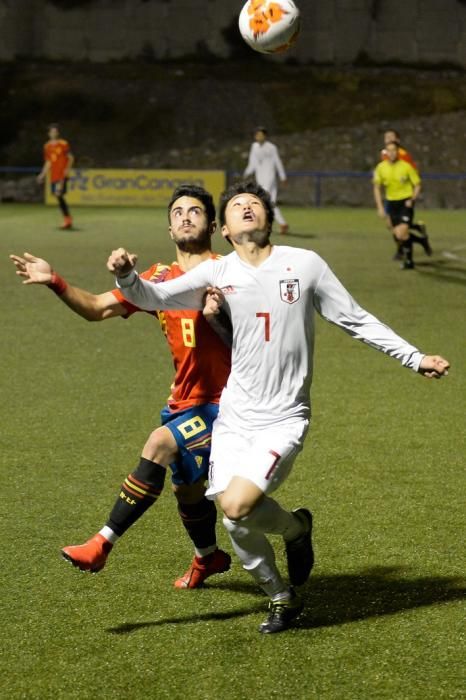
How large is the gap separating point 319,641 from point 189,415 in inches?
50.3

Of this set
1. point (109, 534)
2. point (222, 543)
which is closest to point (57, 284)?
point (109, 534)

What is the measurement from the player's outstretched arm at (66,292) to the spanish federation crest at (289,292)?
872 mm

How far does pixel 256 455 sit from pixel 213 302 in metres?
0.75

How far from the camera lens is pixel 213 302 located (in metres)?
5.38

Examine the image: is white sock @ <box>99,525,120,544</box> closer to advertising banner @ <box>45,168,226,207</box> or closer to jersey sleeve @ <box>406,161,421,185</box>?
jersey sleeve @ <box>406,161,421,185</box>

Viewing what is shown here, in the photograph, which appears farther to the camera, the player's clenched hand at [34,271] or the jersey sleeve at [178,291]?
the jersey sleeve at [178,291]

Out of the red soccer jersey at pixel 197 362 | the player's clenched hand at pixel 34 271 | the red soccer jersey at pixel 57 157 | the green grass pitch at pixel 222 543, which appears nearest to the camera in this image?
the green grass pitch at pixel 222 543

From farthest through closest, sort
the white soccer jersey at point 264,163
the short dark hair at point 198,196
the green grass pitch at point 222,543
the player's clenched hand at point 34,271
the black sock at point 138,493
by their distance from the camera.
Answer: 1. the white soccer jersey at point 264,163
2. the short dark hair at point 198,196
3. the black sock at point 138,493
4. the player's clenched hand at point 34,271
5. the green grass pitch at point 222,543

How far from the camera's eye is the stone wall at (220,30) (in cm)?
4769

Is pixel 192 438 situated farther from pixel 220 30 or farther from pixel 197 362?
pixel 220 30

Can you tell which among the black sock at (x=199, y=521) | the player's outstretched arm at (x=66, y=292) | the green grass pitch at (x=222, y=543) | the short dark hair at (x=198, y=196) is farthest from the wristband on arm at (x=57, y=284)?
the green grass pitch at (x=222, y=543)

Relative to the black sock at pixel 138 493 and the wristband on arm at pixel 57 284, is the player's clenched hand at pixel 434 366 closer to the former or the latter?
the black sock at pixel 138 493

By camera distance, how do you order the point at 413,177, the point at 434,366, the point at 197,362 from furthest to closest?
the point at 413,177
the point at 197,362
the point at 434,366

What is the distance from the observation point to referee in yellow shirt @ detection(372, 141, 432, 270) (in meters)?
19.4
